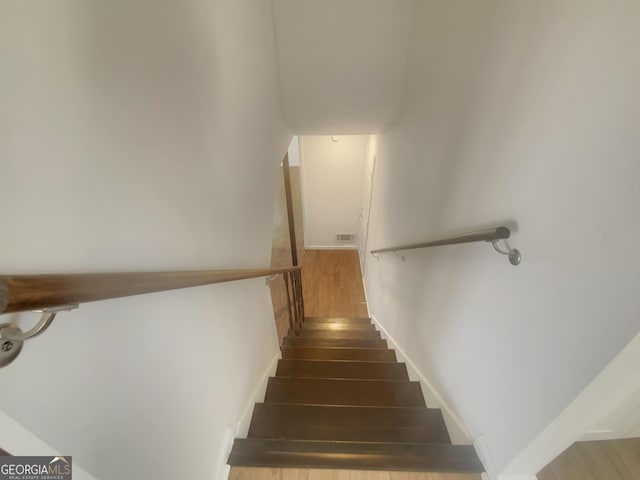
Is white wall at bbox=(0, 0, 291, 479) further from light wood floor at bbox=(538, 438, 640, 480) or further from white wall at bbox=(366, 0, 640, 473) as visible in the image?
light wood floor at bbox=(538, 438, 640, 480)

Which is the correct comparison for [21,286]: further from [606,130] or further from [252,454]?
[252,454]

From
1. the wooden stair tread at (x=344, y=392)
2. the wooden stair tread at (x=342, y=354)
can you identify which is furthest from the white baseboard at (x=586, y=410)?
the wooden stair tread at (x=342, y=354)

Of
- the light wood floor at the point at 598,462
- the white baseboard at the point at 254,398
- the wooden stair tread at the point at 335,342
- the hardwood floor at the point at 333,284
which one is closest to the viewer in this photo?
the light wood floor at the point at 598,462

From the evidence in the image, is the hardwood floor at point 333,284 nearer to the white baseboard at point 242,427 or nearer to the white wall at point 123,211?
the white baseboard at point 242,427

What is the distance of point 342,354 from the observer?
2.69 m

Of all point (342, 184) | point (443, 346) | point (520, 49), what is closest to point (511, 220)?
point (520, 49)

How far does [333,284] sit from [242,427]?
4038 mm

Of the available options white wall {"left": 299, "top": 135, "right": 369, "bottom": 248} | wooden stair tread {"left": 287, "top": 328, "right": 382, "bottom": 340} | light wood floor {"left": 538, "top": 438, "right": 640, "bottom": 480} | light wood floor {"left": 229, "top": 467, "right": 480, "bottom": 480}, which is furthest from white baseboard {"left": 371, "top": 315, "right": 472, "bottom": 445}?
white wall {"left": 299, "top": 135, "right": 369, "bottom": 248}

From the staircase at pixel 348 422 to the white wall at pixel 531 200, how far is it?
223 millimetres

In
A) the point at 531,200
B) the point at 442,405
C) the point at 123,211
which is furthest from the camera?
the point at 442,405

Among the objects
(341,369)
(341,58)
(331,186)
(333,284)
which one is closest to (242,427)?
(341,369)

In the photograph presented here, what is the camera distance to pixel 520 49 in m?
0.92

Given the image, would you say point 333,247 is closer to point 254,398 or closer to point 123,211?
point 254,398

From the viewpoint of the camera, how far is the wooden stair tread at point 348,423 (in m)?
1.50
